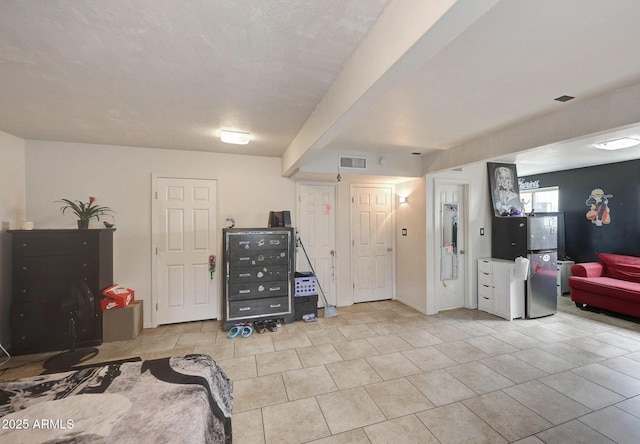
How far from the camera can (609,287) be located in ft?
13.0

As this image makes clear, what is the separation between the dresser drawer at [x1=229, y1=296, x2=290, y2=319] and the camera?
3.57 metres

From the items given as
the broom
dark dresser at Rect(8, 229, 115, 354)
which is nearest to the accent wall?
the broom

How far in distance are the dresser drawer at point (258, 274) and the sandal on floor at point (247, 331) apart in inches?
23.6

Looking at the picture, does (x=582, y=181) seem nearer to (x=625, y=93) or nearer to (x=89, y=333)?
(x=625, y=93)

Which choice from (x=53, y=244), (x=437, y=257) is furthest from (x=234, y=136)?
(x=437, y=257)

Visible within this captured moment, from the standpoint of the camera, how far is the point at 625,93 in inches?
80.2

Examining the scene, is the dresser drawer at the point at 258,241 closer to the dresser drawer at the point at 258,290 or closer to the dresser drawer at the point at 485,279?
the dresser drawer at the point at 258,290

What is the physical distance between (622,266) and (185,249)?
6819 millimetres

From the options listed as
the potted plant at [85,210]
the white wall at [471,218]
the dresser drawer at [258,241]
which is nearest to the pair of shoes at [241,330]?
the dresser drawer at [258,241]

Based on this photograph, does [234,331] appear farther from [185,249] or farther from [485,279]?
[485,279]

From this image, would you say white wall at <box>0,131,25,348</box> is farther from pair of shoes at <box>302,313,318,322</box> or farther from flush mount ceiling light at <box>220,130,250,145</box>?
pair of shoes at <box>302,313,318,322</box>

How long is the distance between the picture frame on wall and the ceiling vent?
2256mm

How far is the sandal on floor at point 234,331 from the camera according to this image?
339cm

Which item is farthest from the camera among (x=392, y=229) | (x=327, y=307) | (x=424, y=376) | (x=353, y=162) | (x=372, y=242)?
(x=392, y=229)
